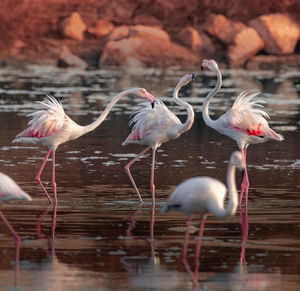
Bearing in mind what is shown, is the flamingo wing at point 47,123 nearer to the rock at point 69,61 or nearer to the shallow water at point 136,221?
the shallow water at point 136,221

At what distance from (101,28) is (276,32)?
24.9 ft

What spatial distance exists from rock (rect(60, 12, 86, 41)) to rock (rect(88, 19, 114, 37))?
627mm

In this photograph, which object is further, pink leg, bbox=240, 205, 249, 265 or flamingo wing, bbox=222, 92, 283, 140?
flamingo wing, bbox=222, 92, 283, 140

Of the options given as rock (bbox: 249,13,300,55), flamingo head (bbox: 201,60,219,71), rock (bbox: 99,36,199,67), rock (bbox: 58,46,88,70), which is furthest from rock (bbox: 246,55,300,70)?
flamingo head (bbox: 201,60,219,71)

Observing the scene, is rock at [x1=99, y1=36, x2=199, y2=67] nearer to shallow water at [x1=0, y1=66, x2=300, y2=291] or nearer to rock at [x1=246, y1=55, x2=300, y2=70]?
rock at [x1=246, y1=55, x2=300, y2=70]

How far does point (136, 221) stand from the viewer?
8648mm

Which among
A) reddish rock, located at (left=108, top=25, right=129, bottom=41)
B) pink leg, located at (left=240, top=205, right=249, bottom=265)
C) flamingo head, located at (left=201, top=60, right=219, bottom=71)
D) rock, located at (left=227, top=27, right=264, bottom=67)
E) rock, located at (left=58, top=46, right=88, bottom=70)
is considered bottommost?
pink leg, located at (left=240, top=205, right=249, bottom=265)

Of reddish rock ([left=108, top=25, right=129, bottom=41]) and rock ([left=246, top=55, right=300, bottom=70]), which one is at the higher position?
reddish rock ([left=108, top=25, right=129, bottom=41])

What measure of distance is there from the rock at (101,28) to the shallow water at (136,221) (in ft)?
61.7

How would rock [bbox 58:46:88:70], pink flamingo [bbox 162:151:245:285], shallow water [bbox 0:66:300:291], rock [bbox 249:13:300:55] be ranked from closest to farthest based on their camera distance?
shallow water [bbox 0:66:300:291]
pink flamingo [bbox 162:151:245:285]
rock [bbox 58:46:88:70]
rock [bbox 249:13:300:55]

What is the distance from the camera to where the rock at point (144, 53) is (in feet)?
104

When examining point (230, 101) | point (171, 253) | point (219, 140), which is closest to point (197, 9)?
point (230, 101)

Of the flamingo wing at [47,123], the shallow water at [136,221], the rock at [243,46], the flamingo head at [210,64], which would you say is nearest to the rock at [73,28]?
the rock at [243,46]

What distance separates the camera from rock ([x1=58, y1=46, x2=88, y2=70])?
1247 inches
